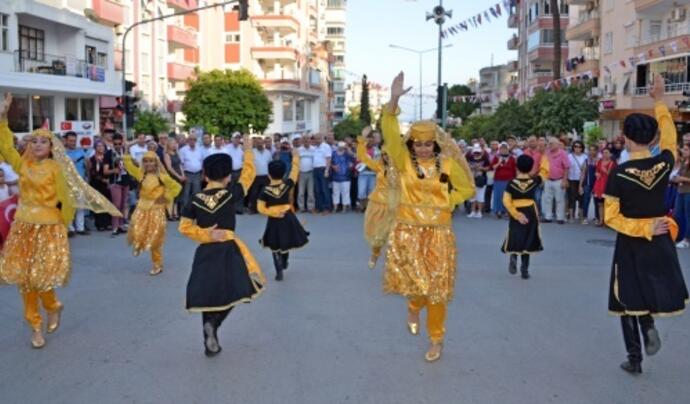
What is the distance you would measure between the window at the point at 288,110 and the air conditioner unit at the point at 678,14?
31.5 metres

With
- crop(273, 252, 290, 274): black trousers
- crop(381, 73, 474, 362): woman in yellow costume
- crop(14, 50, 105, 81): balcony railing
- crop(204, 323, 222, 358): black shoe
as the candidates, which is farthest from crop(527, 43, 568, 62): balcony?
crop(204, 323, 222, 358): black shoe

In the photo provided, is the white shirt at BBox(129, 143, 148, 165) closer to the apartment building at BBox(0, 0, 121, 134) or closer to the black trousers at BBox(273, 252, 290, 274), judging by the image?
the black trousers at BBox(273, 252, 290, 274)

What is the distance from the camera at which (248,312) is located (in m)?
8.26

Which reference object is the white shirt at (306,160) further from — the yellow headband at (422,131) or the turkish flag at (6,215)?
the yellow headband at (422,131)

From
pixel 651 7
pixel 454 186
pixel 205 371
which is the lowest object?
pixel 205 371

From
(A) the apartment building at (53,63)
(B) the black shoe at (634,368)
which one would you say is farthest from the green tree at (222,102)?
(B) the black shoe at (634,368)

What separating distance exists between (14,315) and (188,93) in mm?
40130

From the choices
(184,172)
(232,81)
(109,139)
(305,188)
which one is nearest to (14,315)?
(109,139)

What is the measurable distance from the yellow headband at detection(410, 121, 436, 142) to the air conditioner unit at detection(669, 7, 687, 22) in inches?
1376

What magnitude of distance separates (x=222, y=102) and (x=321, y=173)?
95.0ft

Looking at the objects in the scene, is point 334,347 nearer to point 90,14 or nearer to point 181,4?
point 90,14

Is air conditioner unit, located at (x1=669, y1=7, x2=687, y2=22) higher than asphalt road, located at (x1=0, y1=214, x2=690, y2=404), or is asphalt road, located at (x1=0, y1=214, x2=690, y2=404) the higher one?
air conditioner unit, located at (x1=669, y1=7, x2=687, y2=22)

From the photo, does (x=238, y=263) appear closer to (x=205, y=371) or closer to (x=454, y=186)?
(x=205, y=371)

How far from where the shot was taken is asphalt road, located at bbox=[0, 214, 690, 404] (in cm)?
569
